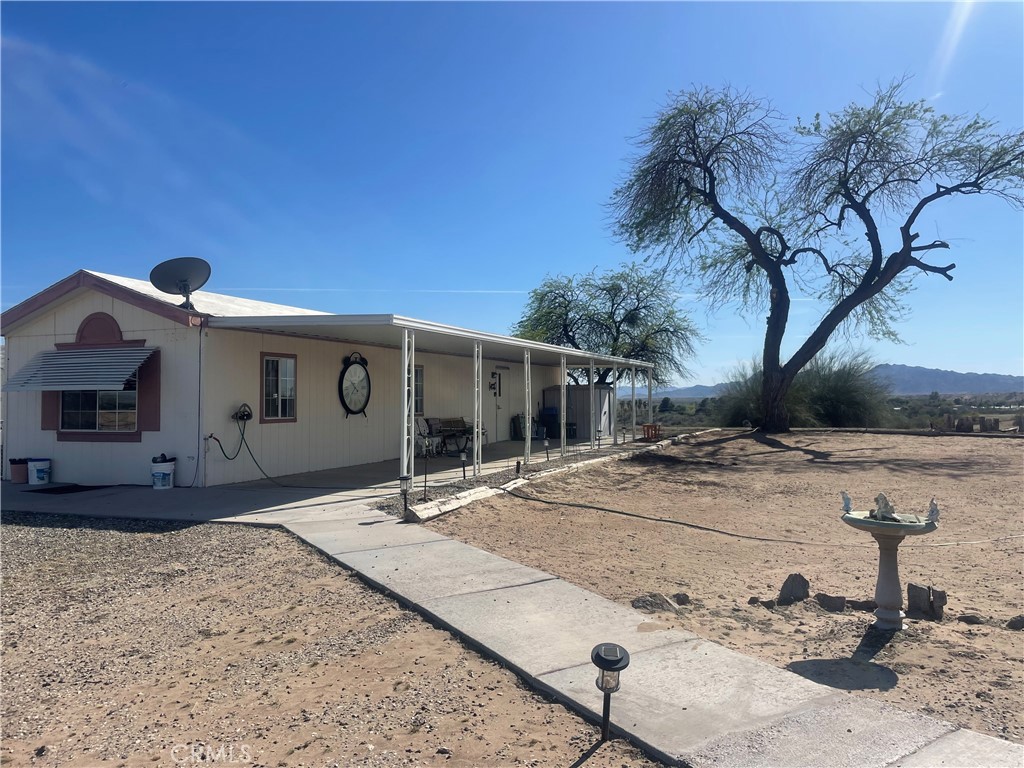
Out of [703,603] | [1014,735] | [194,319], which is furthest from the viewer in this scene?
[194,319]

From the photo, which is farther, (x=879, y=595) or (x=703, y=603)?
(x=703, y=603)

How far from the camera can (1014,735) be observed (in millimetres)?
2984

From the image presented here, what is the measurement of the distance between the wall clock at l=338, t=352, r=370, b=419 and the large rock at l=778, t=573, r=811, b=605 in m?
9.16

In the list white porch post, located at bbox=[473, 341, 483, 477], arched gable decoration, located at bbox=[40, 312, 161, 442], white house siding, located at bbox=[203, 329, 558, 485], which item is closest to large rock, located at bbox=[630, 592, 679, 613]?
white porch post, located at bbox=[473, 341, 483, 477]

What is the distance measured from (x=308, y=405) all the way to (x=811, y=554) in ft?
27.3

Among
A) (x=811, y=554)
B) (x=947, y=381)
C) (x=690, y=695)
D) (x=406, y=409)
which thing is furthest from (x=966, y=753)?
(x=947, y=381)

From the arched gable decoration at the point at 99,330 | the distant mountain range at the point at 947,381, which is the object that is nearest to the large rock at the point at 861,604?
the arched gable decoration at the point at 99,330

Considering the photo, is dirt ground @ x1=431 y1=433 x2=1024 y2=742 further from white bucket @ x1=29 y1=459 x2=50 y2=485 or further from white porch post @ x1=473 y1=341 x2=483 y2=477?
white bucket @ x1=29 y1=459 x2=50 y2=485

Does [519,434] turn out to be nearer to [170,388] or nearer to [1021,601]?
[170,388]

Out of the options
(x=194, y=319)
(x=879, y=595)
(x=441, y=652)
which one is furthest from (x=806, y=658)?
(x=194, y=319)

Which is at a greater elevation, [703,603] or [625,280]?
[625,280]

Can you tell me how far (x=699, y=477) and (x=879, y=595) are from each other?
8875mm

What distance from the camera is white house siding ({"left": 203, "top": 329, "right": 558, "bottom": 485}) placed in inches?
389

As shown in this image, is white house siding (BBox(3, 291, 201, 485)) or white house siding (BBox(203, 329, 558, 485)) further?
white house siding (BBox(203, 329, 558, 485))
